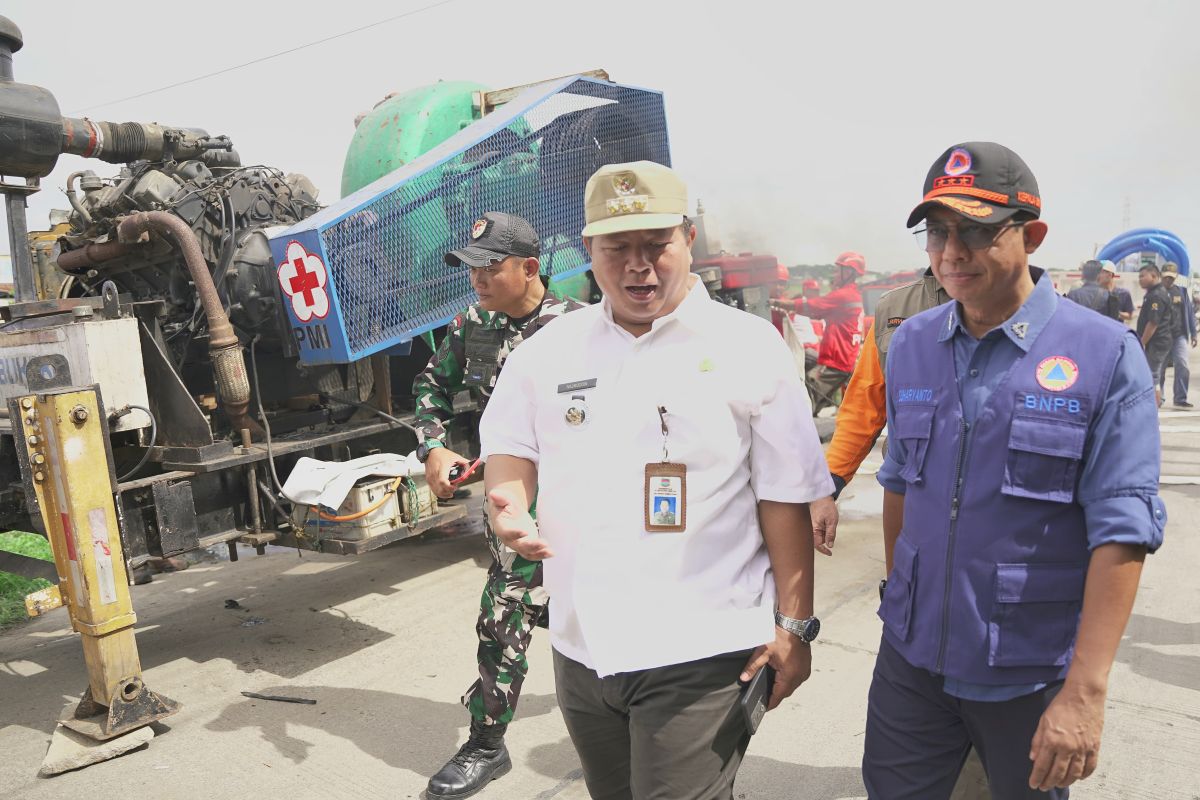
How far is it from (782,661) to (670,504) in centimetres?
43

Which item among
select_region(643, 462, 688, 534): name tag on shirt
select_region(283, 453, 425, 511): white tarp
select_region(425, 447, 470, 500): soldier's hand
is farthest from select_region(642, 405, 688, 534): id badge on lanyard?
select_region(283, 453, 425, 511): white tarp

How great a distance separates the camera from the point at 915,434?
6.68 ft

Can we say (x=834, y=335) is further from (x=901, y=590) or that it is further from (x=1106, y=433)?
(x=1106, y=433)

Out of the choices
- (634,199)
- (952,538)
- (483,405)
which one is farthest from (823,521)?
(483,405)

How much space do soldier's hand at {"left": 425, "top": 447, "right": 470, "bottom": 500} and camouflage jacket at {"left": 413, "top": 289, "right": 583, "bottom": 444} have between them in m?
0.22

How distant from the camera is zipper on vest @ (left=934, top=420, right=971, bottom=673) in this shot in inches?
75.7

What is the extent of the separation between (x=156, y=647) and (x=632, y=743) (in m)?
3.94

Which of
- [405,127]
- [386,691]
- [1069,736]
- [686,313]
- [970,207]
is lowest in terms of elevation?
[386,691]

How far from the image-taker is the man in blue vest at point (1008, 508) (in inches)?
68.5

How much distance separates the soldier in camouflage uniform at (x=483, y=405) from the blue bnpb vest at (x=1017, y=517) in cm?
172

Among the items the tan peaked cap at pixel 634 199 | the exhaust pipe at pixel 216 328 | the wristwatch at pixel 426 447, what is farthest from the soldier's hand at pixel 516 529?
the exhaust pipe at pixel 216 328

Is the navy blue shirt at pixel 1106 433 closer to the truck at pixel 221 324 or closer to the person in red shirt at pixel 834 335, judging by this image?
the truck at pixel 221 324

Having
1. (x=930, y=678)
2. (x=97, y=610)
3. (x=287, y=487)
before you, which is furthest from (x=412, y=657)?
(x=930, y=678)

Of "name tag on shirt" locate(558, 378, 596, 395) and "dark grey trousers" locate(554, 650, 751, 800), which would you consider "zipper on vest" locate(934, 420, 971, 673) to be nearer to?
"dark grey trousers" locate(554, 650, 751, 800)
